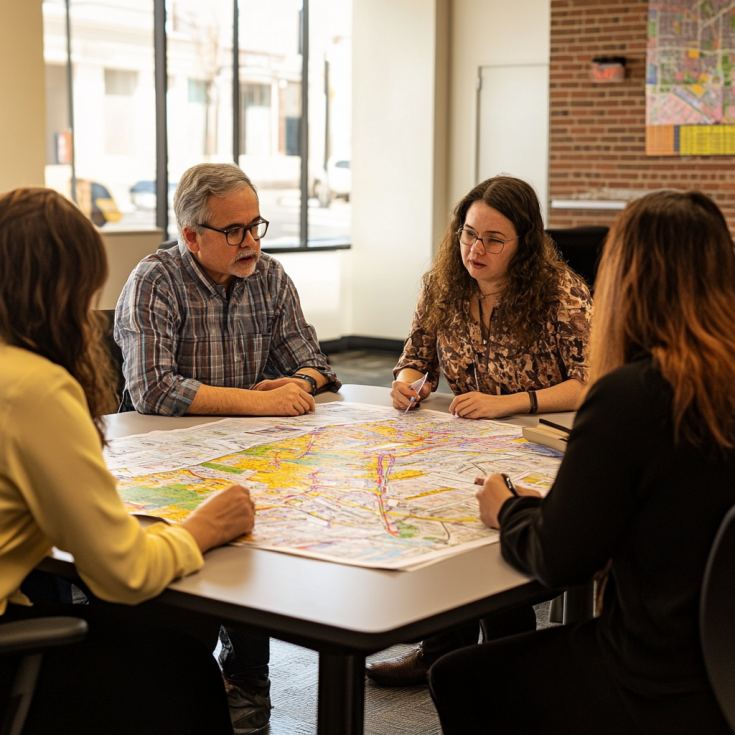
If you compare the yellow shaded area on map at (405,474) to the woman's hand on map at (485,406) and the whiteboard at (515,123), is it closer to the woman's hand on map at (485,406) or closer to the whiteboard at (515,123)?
the woman's hand on map at (485,406)

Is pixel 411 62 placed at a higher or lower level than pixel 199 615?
higher

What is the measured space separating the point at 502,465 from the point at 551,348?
75 cm

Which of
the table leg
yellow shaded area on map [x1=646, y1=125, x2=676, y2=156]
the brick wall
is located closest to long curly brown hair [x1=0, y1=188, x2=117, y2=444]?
the table leg

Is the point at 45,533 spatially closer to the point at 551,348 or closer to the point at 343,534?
the point at 343,534

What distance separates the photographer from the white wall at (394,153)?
8367 millimetres

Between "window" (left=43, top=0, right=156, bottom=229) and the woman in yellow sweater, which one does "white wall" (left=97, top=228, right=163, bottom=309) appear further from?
the woman in yellow sweater

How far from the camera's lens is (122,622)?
5.16ft

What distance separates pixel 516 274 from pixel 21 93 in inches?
130

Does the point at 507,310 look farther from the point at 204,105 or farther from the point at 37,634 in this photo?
the point at 204,105

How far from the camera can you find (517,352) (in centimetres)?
259

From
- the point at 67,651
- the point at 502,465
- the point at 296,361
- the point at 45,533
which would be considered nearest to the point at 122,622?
the point at 67,651

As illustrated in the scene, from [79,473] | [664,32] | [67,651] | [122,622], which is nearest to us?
[79,473]

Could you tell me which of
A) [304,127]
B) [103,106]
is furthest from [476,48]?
[103,106]

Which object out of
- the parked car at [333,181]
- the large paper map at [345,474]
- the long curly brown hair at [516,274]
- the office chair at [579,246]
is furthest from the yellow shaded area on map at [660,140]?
the large paper map at [345,474]
